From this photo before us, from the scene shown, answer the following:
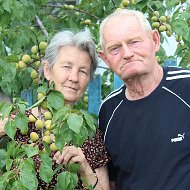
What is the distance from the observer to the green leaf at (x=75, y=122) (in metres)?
1.93

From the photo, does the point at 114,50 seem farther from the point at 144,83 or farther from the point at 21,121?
the point at 21,121

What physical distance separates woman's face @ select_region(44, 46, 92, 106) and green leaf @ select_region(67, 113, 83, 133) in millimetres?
617

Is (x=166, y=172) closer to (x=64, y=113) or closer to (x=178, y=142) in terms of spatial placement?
(x=178, y=142)

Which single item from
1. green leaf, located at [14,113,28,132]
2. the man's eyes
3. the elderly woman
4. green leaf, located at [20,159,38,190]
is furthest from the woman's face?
green leaf, located at [20,159,38,190]

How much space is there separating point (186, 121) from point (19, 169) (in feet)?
2.58

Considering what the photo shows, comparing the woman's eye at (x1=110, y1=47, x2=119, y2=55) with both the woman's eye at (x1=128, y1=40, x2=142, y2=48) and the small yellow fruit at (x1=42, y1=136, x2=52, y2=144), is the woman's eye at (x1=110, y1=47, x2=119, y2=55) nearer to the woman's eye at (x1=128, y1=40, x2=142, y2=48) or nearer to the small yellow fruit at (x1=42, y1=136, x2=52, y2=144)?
the woman's eye at (x1=128, y1=40, x2=142, y2=48)

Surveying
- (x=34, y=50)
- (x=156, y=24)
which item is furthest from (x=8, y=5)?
(x=156, y=24)

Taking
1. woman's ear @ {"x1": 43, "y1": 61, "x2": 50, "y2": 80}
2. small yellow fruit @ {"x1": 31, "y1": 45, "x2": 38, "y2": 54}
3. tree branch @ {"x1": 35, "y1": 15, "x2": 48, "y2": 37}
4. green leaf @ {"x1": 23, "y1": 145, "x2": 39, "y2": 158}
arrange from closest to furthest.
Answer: green leaf @ {"x1": 23, "y1": 145, "x2": 39, "y2": 158}, woman's ear @ {"x1": 43, "y1": 61, "x2": 50, "y2": 80}, small yellow fruit @ {"x1": 31, "y1": 45, "x2": 38, "y2": 54}, tree branch @ {"x1": 35, "y1": 15, "x2": 48, "y2": 37}

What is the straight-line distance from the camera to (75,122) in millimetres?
1940

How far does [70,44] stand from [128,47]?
1.25 feet

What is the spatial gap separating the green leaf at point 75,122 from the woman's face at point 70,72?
0.62m

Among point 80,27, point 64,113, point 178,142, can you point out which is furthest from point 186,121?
point 80,27

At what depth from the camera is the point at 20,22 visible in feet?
9.46

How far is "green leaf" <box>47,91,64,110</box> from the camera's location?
216cm
